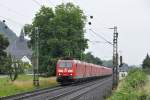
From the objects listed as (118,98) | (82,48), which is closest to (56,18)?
(82,48)

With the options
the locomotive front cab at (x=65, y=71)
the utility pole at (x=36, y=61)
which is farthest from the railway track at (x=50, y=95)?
the locomotive front cab at (x=65, y=71)

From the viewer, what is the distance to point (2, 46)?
98.8 metres

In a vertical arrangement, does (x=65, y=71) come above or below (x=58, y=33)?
below

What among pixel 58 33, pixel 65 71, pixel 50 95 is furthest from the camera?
pixel 58 33

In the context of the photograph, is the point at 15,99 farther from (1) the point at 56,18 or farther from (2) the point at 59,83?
(1) the point at 56,18

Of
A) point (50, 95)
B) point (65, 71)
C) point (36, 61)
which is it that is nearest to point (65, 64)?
point (65, 71)

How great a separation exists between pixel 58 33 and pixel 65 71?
73.9 feet

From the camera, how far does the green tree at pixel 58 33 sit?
3076 inches

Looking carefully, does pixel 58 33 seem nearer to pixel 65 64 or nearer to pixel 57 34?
pixel 57 34

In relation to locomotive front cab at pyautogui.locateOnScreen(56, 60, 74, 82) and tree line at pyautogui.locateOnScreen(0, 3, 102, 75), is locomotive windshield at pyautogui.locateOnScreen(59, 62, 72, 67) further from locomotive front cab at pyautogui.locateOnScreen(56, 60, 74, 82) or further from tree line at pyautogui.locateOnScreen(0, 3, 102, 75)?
tree line at pyautogui.locateOnScreen(0, 3, 102, 75)

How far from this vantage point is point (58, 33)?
8006 cm

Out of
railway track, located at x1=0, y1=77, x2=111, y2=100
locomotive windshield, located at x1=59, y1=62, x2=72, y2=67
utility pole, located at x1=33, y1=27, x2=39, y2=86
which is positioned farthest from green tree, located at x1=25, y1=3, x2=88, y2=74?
railway track, located at x1=0, y1=77, x2=111, y2=100

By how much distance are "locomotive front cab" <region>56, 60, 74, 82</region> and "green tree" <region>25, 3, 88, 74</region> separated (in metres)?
16.3

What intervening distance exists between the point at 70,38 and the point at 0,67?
1218cm
